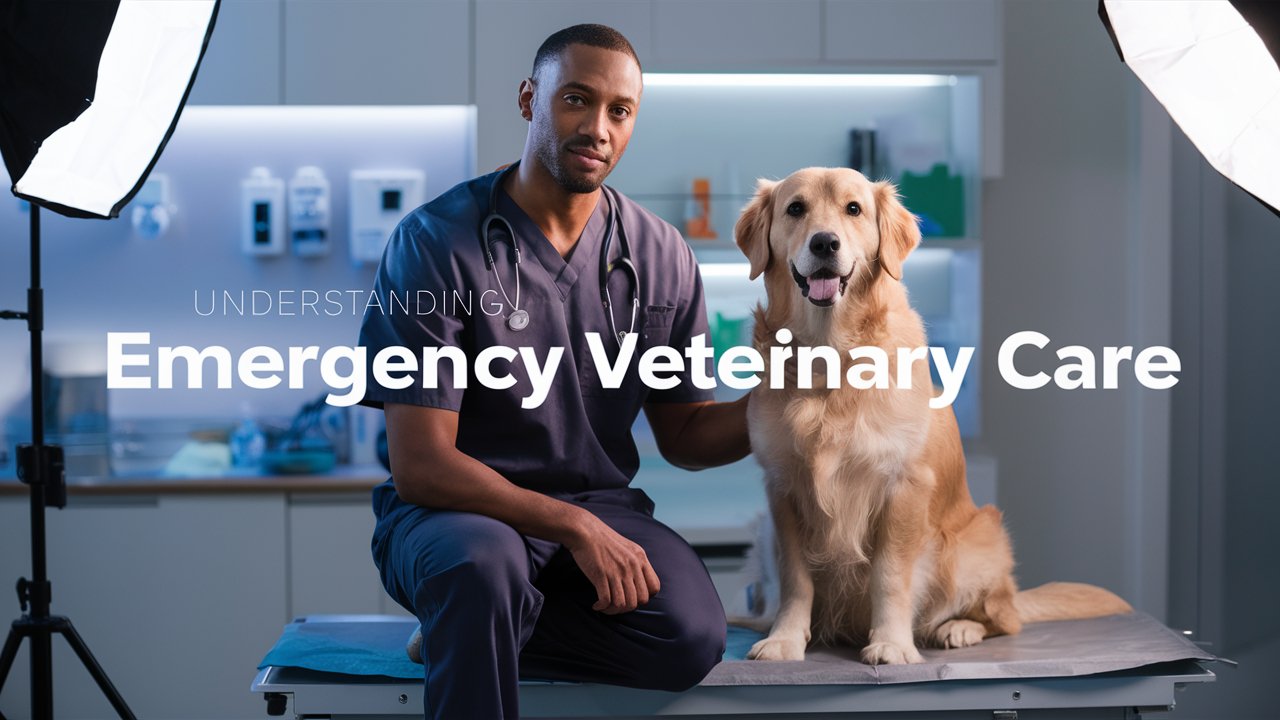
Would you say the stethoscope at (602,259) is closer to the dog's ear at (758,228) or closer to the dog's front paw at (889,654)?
the dog's ear at (758,228)

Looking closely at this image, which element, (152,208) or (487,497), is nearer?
(487,497)

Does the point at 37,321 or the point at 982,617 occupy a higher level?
the point at 37,321

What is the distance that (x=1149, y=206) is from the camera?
3.26m

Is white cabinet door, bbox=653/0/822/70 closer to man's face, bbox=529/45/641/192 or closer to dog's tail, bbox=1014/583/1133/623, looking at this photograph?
man's face, bbox=529/45/641/192

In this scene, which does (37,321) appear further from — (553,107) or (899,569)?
(899,569)

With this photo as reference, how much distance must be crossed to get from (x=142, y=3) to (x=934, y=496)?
160cm

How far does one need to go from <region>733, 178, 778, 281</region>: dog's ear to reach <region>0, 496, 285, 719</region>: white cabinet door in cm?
175

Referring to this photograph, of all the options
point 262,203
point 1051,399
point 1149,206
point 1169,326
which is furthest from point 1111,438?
point 262,203

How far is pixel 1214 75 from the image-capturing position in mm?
1615

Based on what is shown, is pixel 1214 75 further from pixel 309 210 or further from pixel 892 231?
pixel 309 210

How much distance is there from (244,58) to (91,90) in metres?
1.37

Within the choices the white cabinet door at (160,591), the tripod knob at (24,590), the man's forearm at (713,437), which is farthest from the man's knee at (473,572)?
the white cabinet door at (160,591)

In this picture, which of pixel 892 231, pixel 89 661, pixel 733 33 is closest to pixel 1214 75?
pixel 892 231

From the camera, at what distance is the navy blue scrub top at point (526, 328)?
1664 mm
